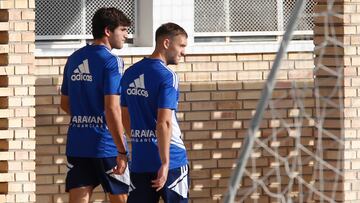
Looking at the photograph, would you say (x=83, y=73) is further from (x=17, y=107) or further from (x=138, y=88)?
(x=138, y=88)

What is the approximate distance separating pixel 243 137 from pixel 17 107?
274 cm

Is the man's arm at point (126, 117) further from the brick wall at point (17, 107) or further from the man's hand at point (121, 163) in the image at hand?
the brick wall at point (17, 107)

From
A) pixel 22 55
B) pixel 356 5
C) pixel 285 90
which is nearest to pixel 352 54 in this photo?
pixel 356 5

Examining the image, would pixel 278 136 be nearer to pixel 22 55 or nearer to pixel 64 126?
pixel 64 126

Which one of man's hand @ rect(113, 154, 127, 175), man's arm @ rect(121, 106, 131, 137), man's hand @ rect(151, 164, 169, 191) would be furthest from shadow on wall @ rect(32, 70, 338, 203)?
man's hand @ rect(151, 164, 169, 191)

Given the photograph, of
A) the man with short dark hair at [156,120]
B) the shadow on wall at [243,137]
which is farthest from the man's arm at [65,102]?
the shadow on wall at [243,137]

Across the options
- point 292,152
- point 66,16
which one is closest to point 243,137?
point 292,152

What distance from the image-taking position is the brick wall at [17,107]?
10000 millimetres

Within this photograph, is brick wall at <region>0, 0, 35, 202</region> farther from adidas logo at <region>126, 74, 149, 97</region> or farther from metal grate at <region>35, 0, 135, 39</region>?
metal grate at <region>35, 0, 135, 39</region>

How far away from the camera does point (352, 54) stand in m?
10.6

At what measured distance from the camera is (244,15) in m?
12.4

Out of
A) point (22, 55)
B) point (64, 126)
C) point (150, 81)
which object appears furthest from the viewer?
point (64, 126)

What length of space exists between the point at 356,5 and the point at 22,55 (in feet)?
8.21

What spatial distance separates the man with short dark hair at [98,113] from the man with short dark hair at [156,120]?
0.36 m
